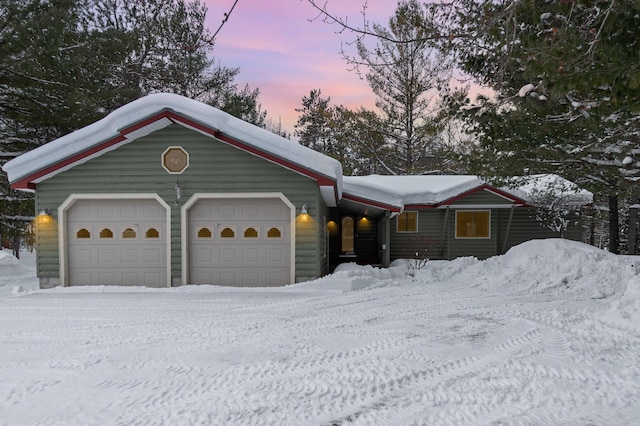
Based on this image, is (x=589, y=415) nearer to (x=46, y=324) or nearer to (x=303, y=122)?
(x=46, y=324)

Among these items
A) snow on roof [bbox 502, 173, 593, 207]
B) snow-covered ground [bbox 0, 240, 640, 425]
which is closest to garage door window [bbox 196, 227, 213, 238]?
snow-covered ground [bbox 0, 240, 640, 425]

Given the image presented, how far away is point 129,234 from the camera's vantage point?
995 centimetres

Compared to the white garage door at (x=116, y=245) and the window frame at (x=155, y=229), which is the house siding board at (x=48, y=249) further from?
the window frame at (x=155, y=229)

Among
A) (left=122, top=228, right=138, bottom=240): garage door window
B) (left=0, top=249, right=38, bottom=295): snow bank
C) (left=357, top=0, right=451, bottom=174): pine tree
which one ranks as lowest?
(left=0, top=249, right=38, bottom=295): snow bank

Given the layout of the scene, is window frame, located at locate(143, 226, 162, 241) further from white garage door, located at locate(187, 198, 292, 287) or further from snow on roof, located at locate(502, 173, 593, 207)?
snow on roof, located at locate(502, 173, 593, 207)

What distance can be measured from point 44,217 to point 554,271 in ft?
43.8

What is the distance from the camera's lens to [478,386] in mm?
3566

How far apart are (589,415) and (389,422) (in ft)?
5.46

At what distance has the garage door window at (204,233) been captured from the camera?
995 centimetres

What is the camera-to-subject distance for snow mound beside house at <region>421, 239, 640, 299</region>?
27.3 ft

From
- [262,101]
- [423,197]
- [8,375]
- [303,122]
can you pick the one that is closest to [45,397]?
[8,375]

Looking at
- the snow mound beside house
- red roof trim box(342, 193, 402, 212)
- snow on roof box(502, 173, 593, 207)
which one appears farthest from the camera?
snow on roof box(502, 173, 593, 207)

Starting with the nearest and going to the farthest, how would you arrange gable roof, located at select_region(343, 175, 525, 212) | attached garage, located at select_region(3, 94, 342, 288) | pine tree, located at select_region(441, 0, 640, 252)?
pine tree, located at select_region(441, 0, 640, 252), attached garage, located at select_region(3, 94, 342, 288), gable roof, located at select_region(343, 175, 525, 212)

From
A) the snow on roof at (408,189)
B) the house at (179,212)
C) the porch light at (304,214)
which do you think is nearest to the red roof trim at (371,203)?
the snow on roof at (408,189)
